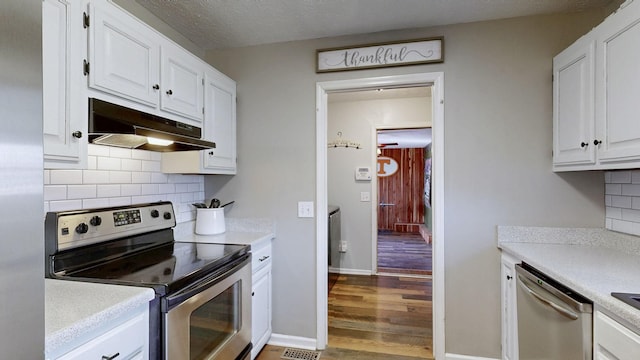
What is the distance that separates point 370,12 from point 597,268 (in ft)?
6.18

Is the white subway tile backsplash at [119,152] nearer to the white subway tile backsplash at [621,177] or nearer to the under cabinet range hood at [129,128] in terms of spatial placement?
the under cabinet range hood at [129,128]

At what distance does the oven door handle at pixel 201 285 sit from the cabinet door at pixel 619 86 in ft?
6.67

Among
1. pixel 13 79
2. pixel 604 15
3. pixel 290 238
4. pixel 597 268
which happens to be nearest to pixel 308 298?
pixel 290 238

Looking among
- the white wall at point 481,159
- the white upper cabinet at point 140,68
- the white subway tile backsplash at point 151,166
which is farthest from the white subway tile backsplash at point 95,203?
the white wall at point 481,159

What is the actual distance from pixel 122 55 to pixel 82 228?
0.85m

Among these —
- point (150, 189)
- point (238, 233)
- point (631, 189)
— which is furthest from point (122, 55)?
point (631, 189)

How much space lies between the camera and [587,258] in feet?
5.23

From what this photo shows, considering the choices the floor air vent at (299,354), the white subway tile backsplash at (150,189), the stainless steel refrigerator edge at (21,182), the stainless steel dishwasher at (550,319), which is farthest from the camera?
the floor air vent at (299,354)

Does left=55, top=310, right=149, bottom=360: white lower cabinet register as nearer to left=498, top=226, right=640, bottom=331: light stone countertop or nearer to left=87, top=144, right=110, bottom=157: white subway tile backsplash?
left=87, top=144, right=110, bottom=157: white subway tile backsplash

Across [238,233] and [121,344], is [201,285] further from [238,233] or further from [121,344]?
[238,233]

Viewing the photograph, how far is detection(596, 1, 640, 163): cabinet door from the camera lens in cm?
135

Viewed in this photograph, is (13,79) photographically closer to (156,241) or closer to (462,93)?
(156,241)

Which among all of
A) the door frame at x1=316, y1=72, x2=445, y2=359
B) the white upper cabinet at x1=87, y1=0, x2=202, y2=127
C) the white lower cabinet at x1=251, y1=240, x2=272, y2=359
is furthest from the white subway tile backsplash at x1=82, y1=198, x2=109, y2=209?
the door frame at x1=316, y1=72, x2=445, y2=359

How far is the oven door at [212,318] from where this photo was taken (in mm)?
1245
